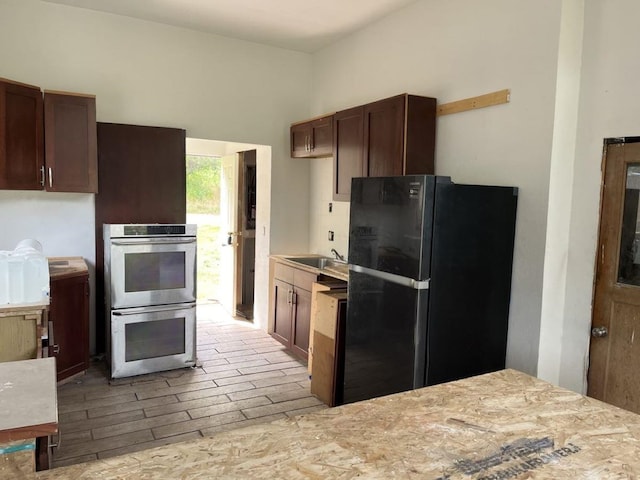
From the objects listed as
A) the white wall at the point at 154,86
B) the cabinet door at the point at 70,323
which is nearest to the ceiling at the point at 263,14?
the white wall at the point at 154,86

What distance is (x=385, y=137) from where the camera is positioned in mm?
3445

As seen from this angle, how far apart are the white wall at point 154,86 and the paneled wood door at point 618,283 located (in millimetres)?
3238

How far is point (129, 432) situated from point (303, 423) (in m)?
2.11

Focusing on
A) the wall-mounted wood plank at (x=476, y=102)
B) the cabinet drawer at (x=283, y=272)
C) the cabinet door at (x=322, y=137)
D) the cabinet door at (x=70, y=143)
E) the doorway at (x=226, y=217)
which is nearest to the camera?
the wall-mounted wood plank at (x=476, y=102)

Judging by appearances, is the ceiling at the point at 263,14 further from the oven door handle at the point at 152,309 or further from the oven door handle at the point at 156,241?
the oven door handle at the point at 152,309

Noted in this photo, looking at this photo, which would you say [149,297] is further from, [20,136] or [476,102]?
[476,102]

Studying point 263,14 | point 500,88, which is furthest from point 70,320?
point 500,88

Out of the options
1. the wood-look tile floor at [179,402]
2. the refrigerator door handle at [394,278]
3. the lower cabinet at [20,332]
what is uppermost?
the refrigerator door handle at [394,278]

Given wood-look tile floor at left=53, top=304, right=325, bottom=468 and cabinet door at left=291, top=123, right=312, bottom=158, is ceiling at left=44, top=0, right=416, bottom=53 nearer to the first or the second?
cabinet door at left=291, top=123, right=312, bottom=158

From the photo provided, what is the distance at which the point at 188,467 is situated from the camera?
3.69ft

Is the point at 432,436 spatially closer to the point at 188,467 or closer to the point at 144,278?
the point at 188,467

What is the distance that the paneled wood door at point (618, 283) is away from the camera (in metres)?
2.42

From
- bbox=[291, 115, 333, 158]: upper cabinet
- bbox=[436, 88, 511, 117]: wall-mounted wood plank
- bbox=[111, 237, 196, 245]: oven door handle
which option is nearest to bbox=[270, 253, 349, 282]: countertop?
bbox=[111, 237, 196, 245]: oven door handle

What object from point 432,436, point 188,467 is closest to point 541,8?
point 432,436
